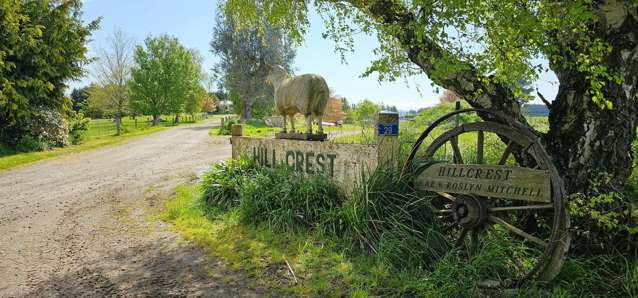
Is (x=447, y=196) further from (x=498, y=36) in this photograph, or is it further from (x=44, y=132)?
(x=44, y=132)

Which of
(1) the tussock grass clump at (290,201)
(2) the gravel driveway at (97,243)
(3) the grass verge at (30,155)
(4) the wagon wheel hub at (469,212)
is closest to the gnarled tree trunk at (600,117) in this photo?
(4) the wagon wheel hub at (469,212)

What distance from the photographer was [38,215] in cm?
705

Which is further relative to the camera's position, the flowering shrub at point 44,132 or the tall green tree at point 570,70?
the flowering shrub at point 44,132

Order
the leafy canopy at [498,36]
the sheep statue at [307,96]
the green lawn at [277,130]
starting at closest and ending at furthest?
the leafy canopy at [498,36], the sheep statue at [307,96], the green lawn at [277,130]

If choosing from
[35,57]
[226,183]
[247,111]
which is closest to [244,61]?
[247,111]

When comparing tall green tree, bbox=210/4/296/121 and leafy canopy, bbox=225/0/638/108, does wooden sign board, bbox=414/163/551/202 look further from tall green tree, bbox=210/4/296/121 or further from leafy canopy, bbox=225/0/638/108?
tall green tree, bbox=210/4/296/121

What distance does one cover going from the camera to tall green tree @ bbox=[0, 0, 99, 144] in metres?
14.9

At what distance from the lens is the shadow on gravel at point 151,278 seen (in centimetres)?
404

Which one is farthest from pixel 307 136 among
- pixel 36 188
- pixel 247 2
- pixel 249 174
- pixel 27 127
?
pixel 27 127

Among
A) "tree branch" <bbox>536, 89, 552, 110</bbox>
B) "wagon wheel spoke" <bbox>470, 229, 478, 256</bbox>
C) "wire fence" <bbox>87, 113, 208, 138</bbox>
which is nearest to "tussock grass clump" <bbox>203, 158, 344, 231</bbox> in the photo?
"wagon wheel spoke" <bbox>470, 229, 478, 256</bbox>

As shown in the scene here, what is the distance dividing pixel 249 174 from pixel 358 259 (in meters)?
3.49

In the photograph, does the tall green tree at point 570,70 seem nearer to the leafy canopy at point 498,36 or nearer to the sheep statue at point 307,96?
the leafy canopy at point 498,36

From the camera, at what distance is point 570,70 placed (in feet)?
14.5

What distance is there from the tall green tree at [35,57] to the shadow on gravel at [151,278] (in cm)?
1296
